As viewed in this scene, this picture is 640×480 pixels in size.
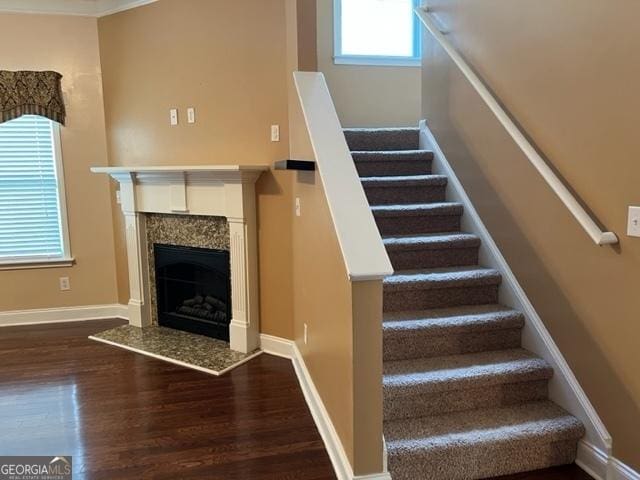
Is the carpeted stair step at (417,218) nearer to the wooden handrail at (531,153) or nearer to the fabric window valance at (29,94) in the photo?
the wooden handrail at (531,153)

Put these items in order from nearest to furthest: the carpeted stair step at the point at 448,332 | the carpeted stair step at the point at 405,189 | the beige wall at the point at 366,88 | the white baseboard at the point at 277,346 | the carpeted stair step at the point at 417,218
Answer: the carpeted stair step at the point at 448,332
the carpeted stair step at the point at 417,218
the carpeted stair step at the point at 405,189
the white baseboard at the point at 277,346
the beige wall at the point at 366,88

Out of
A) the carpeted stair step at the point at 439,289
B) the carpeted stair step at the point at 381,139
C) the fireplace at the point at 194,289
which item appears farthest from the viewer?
the fireplace at the point at 194,289

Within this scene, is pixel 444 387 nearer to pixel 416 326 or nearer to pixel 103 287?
pixel 416 326

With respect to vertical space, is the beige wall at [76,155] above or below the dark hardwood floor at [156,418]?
above

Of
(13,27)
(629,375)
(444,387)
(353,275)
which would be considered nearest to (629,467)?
(629,375)

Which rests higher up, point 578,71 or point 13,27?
point 13,27

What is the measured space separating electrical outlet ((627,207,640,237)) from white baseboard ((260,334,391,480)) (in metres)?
1.32

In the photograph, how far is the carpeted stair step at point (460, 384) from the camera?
2.18 metres

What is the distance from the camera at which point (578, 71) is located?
2.06m

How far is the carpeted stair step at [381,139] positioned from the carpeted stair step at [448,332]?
1.51 metres

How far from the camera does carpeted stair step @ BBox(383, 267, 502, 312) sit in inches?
103

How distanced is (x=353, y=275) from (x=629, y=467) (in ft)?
4.54

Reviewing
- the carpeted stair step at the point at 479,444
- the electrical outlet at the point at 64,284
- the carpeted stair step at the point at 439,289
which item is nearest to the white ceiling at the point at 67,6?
the electrical outlet at the point at 64,284

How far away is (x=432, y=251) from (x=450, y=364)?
30.1 inches
